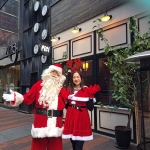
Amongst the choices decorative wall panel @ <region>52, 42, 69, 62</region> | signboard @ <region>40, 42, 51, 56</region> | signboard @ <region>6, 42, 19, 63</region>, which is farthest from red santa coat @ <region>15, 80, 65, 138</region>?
signboard @ <region>6, 42, 19, 63</region>

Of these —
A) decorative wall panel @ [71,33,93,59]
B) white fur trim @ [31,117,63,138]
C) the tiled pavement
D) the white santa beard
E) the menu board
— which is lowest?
the tiled pavement

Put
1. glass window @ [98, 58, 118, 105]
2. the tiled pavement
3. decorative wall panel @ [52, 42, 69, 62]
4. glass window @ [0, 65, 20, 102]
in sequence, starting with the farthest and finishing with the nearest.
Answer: glass window @ [0, 65, 20, 102]
decorative wall panel @ [52, 42, 69, 62]
glass window @ [98, 58, 118, 105]
the tiled pavement

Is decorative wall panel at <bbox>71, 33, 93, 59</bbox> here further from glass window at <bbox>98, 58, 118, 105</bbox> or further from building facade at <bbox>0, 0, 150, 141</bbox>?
glass window at <bbox>98, 58, 118, 105</bbox>

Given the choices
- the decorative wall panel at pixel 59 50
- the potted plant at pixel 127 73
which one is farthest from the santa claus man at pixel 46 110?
the decorative wall panel at pixel 59 50

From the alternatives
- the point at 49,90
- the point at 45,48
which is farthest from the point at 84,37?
the point at 49,90

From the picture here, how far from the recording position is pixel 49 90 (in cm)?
328

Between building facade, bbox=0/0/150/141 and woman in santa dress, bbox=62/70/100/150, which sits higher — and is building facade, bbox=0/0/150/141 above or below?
above

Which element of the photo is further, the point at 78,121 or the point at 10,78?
the point at 10,78

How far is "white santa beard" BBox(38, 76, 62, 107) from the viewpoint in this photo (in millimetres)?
3186

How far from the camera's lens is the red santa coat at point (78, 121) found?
3.23 m

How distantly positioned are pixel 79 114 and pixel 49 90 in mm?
693

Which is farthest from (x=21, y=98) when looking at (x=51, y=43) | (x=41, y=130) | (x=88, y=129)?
(x=51, y=43)

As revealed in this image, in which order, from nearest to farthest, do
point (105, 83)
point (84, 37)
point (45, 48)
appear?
1. point (105, 83)
2. point (84, 37)
3. point (45, 48)

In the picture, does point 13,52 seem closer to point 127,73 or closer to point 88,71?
point 88,71
